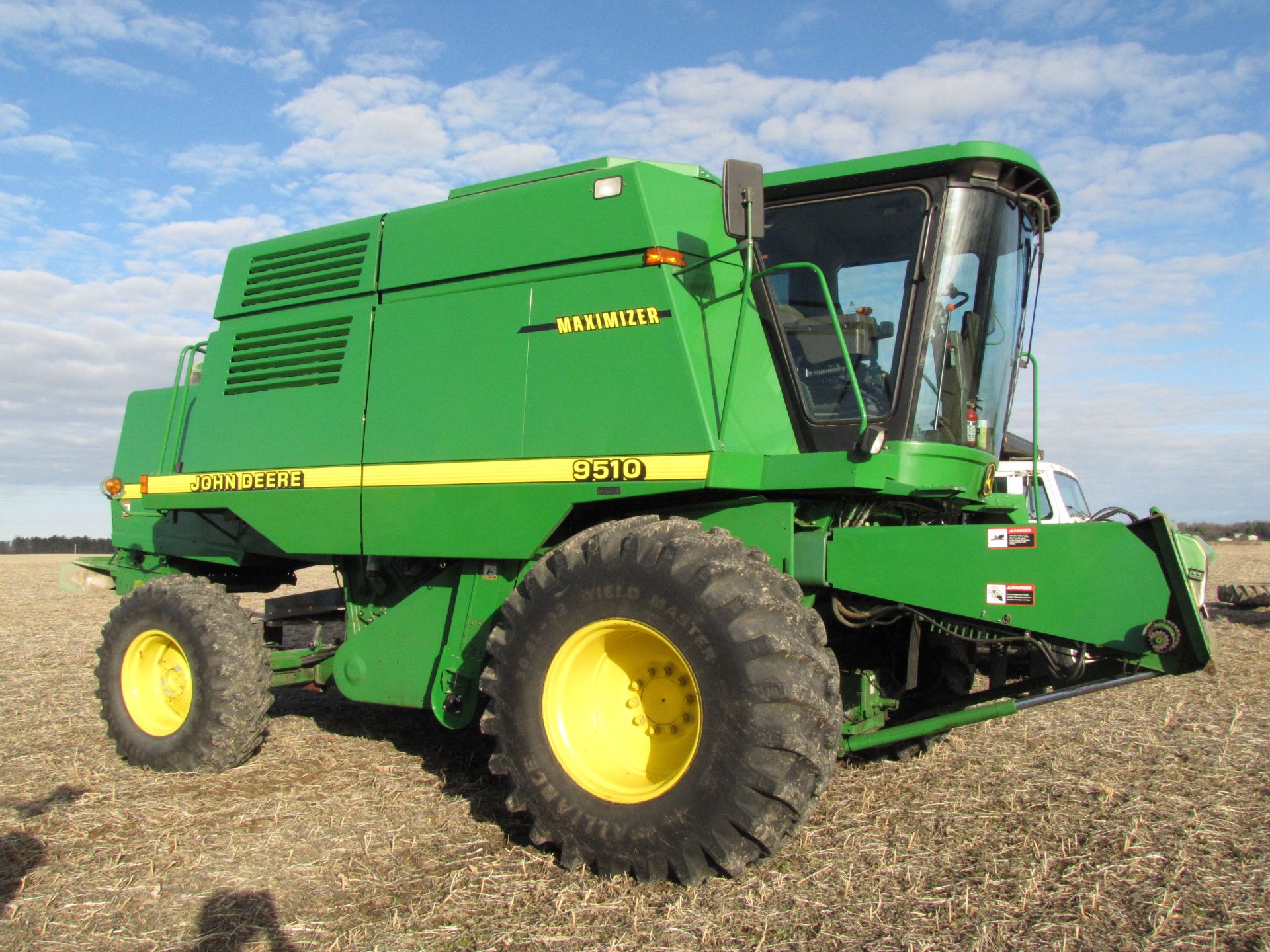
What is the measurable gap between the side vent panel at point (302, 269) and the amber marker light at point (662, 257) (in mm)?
1912

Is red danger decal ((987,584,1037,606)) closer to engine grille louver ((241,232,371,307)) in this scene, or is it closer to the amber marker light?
the amber marker light

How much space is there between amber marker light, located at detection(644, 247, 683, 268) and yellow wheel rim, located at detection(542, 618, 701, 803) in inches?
66.7

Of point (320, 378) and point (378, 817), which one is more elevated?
point (320, 378)

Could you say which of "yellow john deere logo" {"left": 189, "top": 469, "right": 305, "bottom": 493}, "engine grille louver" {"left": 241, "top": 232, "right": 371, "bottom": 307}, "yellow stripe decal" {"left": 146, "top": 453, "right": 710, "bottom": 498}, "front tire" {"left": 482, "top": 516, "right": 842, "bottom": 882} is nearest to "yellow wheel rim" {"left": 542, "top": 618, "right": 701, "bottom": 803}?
"front tire" {"left": 482, "top": 516, "right": 842, "bottom": 882}

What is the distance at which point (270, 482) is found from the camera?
588 cm

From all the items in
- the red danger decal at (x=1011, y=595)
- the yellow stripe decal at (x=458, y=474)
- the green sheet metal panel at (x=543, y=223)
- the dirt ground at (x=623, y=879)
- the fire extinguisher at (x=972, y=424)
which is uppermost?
the green sheet metal panel at (x=543, y=223)

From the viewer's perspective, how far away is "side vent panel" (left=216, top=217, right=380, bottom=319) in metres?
5.80

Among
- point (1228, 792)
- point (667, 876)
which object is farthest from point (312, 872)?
point (1228, 792)

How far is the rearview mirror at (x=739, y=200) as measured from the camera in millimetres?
4184

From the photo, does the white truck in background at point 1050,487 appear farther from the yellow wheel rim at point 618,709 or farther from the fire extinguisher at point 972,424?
the yellow wheel rim at point 618,709

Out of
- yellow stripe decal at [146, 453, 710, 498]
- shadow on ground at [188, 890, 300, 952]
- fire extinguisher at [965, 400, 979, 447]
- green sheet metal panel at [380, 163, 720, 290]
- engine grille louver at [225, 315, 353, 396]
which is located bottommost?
shadow on ground at [188, 890, 300, 952]

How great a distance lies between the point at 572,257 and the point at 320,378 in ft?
6.21

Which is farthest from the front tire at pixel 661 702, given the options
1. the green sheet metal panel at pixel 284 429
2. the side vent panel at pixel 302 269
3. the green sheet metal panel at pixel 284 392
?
the side vent panel at pixel 302 269

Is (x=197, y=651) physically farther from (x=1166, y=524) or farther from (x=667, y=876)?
(x=1166, y=524)
